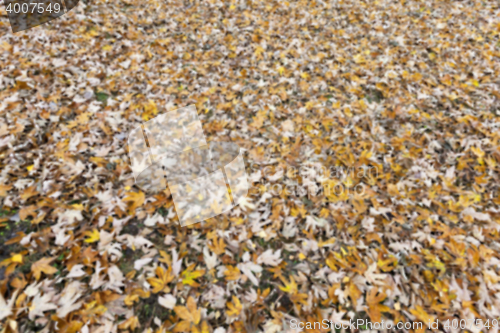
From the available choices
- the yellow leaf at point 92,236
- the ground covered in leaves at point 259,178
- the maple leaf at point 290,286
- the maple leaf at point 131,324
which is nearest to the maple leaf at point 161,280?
the ground covered in leaves at point 259,178

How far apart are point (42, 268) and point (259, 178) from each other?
2.31 metres

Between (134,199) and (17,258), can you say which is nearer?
(17,258)

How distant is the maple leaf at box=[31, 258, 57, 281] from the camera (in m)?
2.30

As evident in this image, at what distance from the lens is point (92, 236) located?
2568 mm

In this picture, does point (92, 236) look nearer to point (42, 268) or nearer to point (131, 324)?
point (42, 268)

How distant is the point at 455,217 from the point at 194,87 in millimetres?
3997

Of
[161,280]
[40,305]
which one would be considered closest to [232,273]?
[161,280]

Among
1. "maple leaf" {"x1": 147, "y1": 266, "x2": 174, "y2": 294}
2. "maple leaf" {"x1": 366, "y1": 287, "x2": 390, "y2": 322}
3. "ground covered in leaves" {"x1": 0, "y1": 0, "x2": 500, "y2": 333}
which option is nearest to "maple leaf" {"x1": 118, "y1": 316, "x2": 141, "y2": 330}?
"ground covered in leaves" {"x1": 0, "y1": 0, "x2": 500, "y2": 333}

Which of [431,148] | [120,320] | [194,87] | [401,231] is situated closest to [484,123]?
[431,148]

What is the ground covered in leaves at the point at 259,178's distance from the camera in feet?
7.56

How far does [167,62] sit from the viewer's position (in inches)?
186

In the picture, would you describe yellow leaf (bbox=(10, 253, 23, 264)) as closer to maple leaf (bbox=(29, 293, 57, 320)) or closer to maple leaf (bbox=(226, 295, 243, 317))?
maple leaf (bbox=(29, 293, 57, 320))

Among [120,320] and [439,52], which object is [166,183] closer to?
[120,320]

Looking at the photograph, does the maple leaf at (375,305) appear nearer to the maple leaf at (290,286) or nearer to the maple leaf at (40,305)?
the maple leaf at (290,286)
